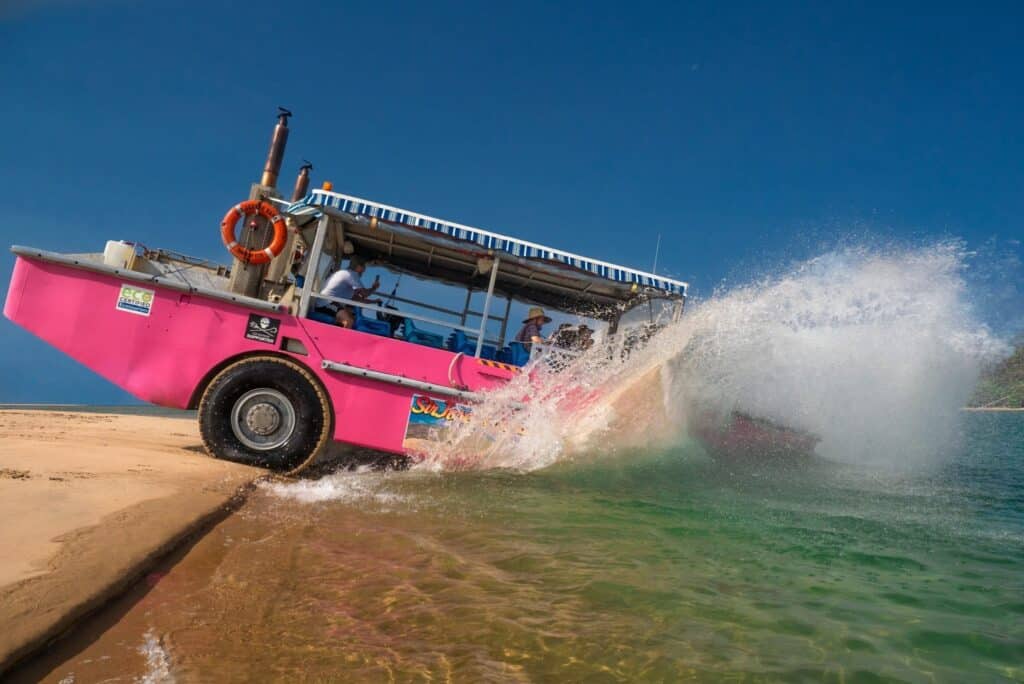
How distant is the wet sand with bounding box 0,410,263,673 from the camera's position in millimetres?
2066

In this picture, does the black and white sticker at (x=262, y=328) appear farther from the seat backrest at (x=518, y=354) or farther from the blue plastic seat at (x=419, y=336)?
the seat backrest at (x=518, y=354)

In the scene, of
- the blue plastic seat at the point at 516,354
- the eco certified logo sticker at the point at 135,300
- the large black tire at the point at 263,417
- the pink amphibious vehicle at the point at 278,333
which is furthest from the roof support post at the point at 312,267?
the blue plastic seat at the point at 516,354

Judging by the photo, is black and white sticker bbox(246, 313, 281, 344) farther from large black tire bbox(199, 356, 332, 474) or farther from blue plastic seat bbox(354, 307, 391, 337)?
blue plastic seat bbox(354, 307, 391, 337)

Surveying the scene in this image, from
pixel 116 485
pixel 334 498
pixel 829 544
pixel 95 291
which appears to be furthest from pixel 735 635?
pixel 95 291

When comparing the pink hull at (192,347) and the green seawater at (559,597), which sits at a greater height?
the pink hull at (192,347)

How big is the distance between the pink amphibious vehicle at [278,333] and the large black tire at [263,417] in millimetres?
10

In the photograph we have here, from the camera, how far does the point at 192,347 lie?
6117 millimetres

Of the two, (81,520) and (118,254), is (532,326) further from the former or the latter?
(81,520)

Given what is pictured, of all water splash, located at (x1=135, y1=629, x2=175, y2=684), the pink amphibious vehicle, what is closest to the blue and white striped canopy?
the pink amphibious vehicle

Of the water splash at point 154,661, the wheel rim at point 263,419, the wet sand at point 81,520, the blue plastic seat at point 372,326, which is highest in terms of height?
the blue plastic seat at point 372,326

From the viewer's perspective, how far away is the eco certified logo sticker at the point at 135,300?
6.04 metres

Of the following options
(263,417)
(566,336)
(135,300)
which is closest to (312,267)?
(263,417)

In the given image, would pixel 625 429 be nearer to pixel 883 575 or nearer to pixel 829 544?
pixel 829 544

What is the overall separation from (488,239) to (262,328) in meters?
2.55
